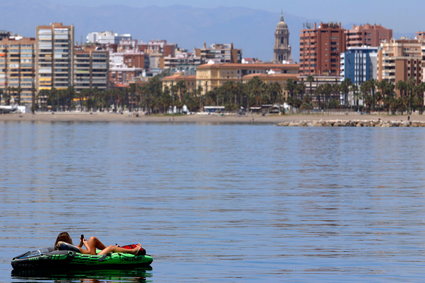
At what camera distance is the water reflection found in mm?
29641

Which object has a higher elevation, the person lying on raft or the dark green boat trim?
the person lying on raft

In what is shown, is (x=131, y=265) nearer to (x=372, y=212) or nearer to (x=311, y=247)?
(x=311, y=247)

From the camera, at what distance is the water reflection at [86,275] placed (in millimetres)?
29641

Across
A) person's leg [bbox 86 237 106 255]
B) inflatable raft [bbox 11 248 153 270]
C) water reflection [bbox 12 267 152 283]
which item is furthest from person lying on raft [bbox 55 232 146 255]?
water reflection [bbox 12 267 152 283]

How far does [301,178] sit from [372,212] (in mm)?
20794

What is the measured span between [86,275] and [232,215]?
13978 millimetres

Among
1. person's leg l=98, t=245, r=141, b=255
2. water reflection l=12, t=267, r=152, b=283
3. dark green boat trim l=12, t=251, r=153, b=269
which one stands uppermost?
person's leg l=98, t=245, r=141, b=255

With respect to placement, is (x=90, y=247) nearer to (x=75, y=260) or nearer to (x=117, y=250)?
(x=75, y=260)

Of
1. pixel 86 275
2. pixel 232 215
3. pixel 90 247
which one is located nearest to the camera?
pixel 90 247

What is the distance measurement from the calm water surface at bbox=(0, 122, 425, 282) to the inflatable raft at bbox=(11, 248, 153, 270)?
32 centimetres

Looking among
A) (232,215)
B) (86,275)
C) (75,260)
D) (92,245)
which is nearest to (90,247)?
(92,245)

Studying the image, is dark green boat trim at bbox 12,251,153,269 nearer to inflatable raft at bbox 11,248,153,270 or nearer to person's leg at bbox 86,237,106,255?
inflatable raft at bbox 11,248,153,270

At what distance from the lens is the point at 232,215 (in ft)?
143

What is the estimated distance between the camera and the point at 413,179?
2537 inches
